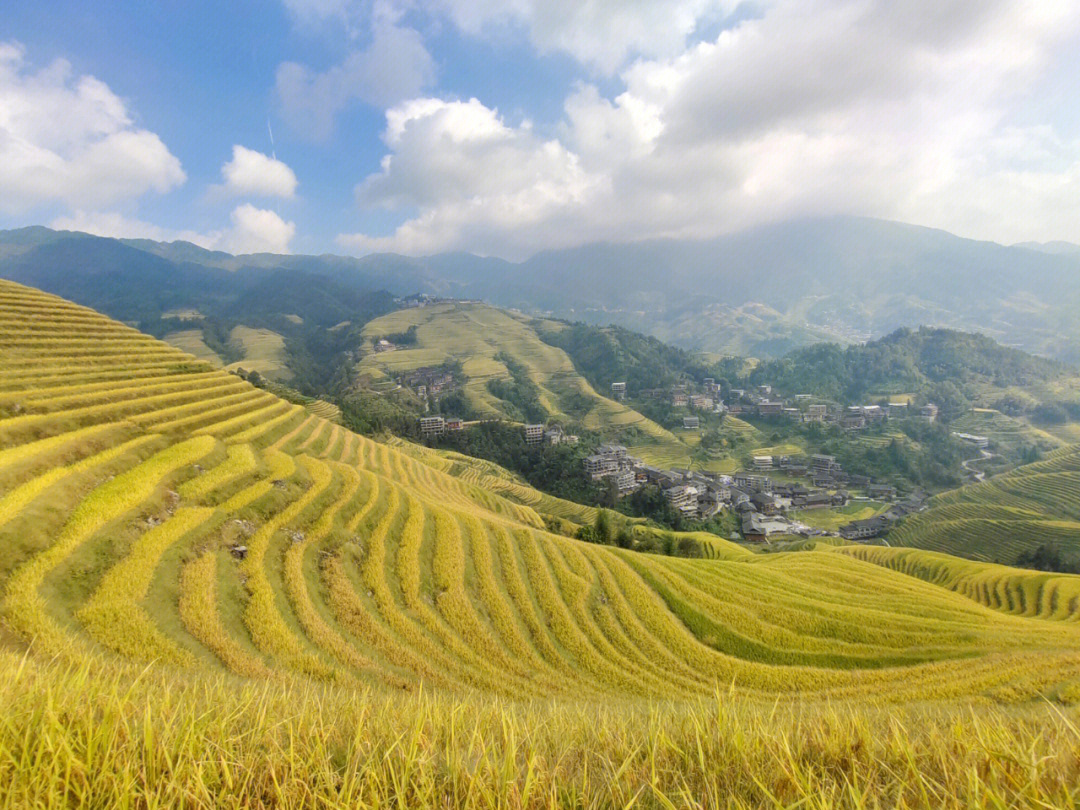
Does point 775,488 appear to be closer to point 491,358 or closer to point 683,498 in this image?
point 683,498

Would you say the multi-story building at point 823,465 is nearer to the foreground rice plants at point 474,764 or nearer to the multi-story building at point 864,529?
the multi-story building at point 864,529

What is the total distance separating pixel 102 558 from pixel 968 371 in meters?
169

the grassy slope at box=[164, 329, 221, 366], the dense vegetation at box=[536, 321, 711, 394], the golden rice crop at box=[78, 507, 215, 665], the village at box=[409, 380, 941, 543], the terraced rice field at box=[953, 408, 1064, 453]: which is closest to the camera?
the golden rice crop at box=[78, 507, 215, 665]

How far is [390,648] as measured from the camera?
10.1 m

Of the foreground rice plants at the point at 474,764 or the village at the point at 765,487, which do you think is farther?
the village at the point at 765,487

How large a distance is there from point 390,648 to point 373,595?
2.10m

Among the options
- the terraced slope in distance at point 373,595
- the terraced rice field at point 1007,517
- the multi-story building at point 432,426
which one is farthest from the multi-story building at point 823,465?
the terraced slope in distance at point 373,595

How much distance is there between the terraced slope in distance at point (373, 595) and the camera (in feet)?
28.3

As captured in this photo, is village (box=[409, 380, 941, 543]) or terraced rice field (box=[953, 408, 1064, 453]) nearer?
village (box=[409, 380, 941, 543])

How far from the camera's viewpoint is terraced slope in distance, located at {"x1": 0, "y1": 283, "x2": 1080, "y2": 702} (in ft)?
28.3

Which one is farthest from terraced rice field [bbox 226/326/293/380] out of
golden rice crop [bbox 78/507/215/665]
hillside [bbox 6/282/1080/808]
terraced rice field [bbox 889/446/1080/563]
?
terraced rice field [bbox 889/446/1080/563]

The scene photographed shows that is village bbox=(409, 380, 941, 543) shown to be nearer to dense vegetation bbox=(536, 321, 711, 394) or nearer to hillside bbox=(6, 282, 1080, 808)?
dense vegetation bbox=(536, 321, 711, 394)

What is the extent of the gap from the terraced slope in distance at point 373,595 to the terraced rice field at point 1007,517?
140 ft

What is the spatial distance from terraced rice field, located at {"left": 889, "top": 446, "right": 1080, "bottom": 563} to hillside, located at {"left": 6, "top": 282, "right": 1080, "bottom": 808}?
33302 millimetres
